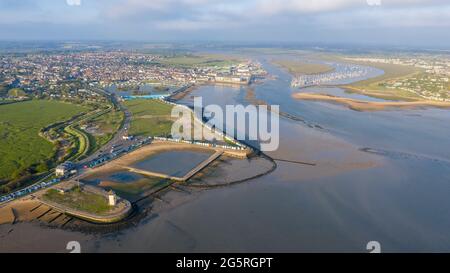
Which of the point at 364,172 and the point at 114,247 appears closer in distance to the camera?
the point at 114,247

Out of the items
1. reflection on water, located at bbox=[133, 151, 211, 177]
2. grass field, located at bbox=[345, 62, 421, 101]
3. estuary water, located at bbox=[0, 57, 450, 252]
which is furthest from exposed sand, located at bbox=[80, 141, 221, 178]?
grass field, located at bbox=[345, 62, 421, 101]

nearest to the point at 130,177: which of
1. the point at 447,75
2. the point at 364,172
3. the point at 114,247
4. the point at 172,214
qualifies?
the point at 172,214

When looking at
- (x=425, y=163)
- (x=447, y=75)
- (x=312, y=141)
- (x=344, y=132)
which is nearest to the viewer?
(x=425, y=163)

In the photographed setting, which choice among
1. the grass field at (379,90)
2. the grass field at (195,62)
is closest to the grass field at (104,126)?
the grass field at (379,90)

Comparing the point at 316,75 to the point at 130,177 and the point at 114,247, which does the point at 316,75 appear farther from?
the point at 114,247

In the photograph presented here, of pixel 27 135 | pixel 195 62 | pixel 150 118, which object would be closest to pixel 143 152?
pixel 150 118

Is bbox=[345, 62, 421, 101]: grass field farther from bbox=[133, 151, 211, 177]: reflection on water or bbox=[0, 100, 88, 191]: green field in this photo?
bbox=[0, 100, 88, 191]: green field

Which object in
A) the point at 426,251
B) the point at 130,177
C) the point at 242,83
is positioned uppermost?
the point at 242,83

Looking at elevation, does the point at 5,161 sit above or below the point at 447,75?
below
